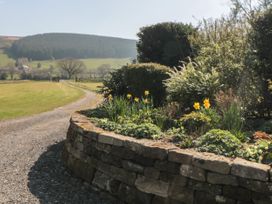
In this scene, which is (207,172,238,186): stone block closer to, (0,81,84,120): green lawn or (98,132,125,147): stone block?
(98,132,125,147): stone block

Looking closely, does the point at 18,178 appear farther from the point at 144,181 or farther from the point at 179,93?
the point at 179,93

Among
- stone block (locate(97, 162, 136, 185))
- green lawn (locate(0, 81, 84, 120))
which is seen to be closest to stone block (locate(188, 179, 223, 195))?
stone block (locate(97, 162, 136, 185))

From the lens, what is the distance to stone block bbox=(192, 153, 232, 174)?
16.0 ft

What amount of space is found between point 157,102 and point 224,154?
5694 millimetres

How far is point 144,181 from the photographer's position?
5.79 m

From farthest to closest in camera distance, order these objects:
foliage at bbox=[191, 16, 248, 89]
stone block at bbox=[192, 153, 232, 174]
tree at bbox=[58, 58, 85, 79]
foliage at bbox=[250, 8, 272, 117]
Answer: tree at bbox=[58, 58, 85, 79] → foliage at bbox=[191, 16, 248, 89] → foliage at bbox=[250, 8, 272, 117] → stone block at bbox=[192, 153, 232, 174]

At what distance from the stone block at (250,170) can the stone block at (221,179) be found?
83 millimetres

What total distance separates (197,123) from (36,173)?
10.7 feet

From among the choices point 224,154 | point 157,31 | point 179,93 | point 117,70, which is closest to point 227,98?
point 179,93

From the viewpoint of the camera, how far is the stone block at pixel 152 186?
5.52 meters

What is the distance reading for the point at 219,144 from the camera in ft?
18.2

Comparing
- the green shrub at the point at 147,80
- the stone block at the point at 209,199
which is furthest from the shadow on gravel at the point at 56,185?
the green shrub at the point at 147,80

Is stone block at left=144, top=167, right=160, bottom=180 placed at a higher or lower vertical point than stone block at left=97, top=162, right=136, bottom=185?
higher

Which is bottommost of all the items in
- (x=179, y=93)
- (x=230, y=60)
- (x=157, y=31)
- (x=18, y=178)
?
(x=18, y=178)
